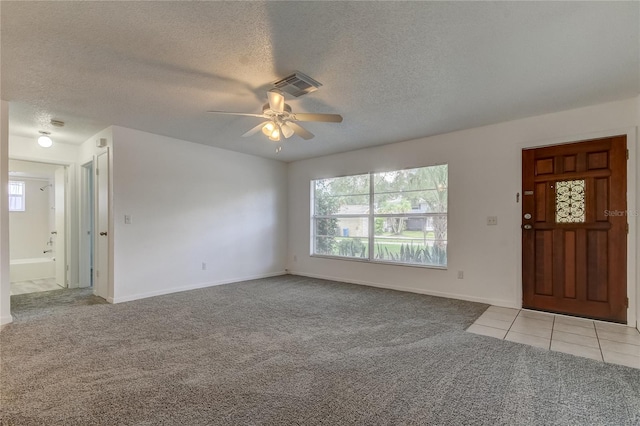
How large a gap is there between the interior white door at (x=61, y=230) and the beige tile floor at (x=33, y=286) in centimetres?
14

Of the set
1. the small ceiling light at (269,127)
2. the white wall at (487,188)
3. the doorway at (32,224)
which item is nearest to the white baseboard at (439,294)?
the white wall at (487,188)

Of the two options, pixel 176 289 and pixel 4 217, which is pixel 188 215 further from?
pixel 4 217

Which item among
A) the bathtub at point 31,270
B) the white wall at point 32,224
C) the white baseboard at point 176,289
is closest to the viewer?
the white baseboard at point 176,289

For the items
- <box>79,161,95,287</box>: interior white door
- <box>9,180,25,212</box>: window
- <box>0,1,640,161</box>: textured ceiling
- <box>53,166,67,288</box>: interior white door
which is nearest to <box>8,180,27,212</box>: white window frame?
<box>9,180,25,212</box>: window

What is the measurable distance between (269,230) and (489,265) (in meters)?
3.97

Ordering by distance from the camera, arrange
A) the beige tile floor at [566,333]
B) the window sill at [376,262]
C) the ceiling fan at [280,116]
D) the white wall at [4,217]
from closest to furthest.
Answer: the beige tile floor at [566,333]
the ceiling fan at [280,116]
the white wall at [4,217]
the window sill at [376,262]

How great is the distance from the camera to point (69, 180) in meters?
5.03

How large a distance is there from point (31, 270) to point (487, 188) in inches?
325

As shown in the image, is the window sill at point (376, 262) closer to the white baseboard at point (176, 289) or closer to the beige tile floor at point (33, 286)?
the white baseboard at point (176, 289)

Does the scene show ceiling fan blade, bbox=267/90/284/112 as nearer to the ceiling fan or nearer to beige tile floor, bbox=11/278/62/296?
the ceiling fan

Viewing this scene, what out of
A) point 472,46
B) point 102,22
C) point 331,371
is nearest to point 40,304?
point 102,22

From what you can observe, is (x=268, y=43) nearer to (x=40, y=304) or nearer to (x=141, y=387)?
(x=141, y=387)

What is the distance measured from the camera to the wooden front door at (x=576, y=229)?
10.5ft

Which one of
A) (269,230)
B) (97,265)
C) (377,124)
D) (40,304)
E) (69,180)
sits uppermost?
(377,124)
